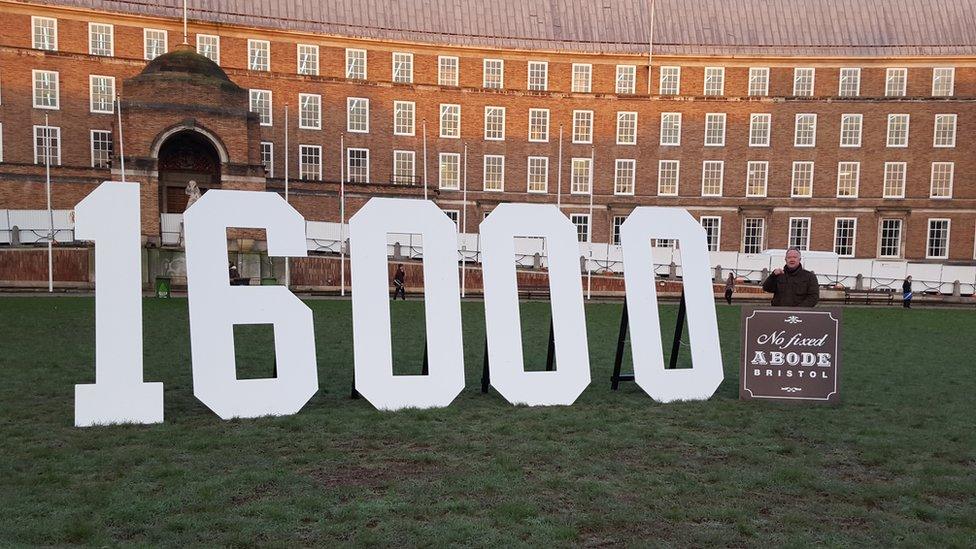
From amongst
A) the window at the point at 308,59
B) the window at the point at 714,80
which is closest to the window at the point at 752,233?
the window at the point at 714,80

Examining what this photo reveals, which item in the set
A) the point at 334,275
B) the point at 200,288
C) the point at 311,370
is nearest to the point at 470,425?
the point at 311,370

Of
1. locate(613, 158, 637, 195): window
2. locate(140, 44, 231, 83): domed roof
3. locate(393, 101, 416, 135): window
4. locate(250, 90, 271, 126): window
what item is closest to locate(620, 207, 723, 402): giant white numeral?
locate(140, 44, 231, 83): domed roof

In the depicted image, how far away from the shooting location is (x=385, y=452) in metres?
7.22

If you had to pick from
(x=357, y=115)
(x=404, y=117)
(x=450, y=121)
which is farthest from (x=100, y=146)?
(x=450, y=121)

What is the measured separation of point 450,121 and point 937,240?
33.5m

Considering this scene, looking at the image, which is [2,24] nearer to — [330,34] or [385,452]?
[330,34]

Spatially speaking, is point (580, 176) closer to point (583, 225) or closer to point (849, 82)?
point (583, 225)

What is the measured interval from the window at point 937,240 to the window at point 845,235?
4709mm

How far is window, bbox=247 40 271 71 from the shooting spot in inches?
1861

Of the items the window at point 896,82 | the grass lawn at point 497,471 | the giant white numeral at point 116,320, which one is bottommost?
the grass lawn at point 497,471

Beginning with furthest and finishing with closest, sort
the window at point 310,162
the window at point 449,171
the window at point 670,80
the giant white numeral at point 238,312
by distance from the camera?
the window at point 670,80 → the window at point 449,171 → the window at point 310,162 → the giant white numeral at point 238,312

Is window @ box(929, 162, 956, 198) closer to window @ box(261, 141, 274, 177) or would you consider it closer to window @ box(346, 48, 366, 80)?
window @ box(346, 48, 366, 80)

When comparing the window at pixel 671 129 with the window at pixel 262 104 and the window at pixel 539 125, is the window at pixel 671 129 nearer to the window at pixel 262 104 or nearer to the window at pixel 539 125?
the window at pixel 539 125

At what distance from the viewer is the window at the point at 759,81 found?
50.8 meters
